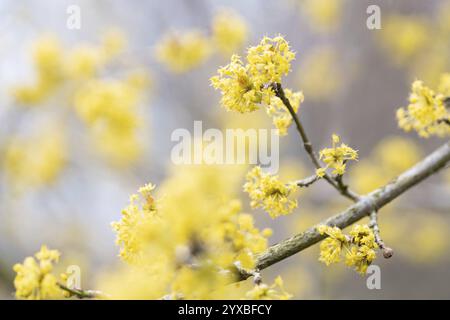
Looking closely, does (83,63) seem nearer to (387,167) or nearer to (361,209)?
(387,167)

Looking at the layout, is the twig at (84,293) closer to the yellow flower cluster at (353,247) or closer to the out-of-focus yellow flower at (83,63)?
the yellow flower cluster at (353,247)

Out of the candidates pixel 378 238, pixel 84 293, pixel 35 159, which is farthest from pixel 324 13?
pixel 84 293

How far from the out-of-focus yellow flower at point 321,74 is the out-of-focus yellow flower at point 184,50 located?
1.51 m

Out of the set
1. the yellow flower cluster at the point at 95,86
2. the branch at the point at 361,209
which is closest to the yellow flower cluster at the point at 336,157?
the branch at the point at 361,209

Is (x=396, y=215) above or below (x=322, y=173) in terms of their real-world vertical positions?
above

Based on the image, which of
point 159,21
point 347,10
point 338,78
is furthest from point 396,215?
point 159,21

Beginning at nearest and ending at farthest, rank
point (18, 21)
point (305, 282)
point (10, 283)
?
point (10, 283), point (18, 21), point (305, 282)

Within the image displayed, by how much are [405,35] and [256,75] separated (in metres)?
2.91

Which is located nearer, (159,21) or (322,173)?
(322,173)

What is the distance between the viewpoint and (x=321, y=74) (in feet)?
13.7

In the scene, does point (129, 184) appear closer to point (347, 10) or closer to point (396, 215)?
point (396, 215)

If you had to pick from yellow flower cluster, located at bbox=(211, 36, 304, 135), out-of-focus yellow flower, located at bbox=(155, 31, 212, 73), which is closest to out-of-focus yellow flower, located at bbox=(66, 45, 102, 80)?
out-of-focus yellow flower, located at bbox=(155, 31, 212, 73)

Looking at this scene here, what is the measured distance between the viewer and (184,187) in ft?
2.84
